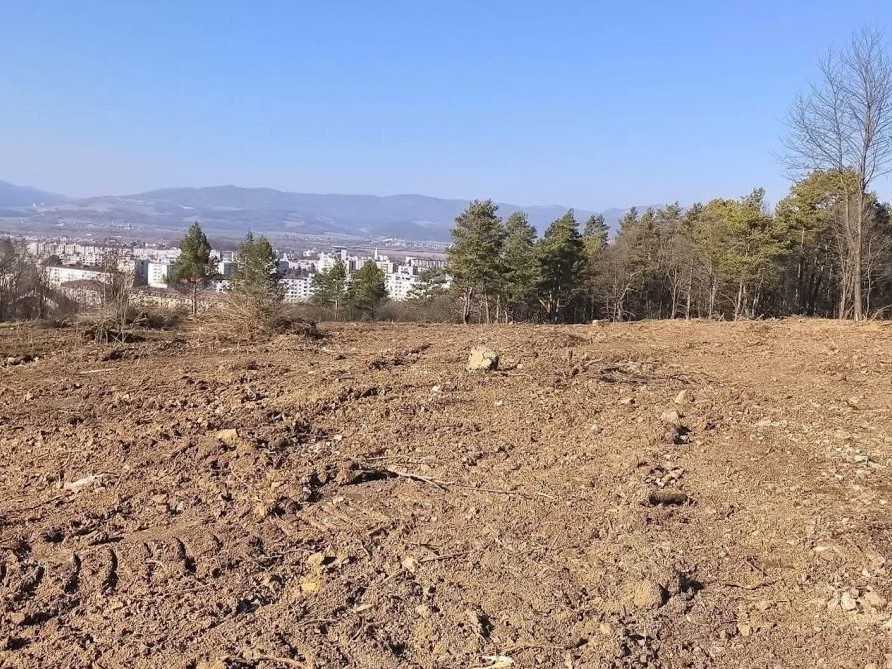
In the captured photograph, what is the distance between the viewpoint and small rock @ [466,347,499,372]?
20.8ft

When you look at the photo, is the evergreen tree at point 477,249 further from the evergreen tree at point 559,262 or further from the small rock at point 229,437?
the small rock at point 229,437

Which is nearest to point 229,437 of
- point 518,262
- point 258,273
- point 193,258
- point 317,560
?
point 317,560

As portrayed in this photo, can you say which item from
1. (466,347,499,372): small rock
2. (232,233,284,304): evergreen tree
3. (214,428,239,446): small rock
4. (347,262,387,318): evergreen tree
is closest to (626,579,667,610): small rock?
(214,428,239,446): small rock

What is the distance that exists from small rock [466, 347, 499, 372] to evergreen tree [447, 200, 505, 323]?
73.3ft

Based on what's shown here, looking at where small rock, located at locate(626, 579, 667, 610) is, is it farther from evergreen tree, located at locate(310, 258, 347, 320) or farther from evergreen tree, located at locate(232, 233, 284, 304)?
evergreen tree, located at locate(310, 258, 347, 320)

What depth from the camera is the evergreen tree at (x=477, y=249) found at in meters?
29.3

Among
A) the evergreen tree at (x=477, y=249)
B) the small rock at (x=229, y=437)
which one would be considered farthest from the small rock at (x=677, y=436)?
the evergreen tree at (x=477, y=249)

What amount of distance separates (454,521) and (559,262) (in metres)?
31.2

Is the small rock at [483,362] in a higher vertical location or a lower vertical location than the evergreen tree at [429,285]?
higher

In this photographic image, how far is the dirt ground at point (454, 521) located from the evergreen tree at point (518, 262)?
25124 mm

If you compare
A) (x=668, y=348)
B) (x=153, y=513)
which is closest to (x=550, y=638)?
(x=153, y=513)

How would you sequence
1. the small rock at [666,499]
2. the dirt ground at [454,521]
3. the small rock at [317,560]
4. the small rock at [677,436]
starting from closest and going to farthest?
the dirt ground at [454,521]
the small rock at [317,560]
the small rock at [666,499]
the small rock at [677,436]

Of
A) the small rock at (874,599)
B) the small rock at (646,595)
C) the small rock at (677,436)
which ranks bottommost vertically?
the small rock at (646,595)

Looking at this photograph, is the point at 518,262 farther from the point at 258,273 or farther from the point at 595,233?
the point at 258,273
